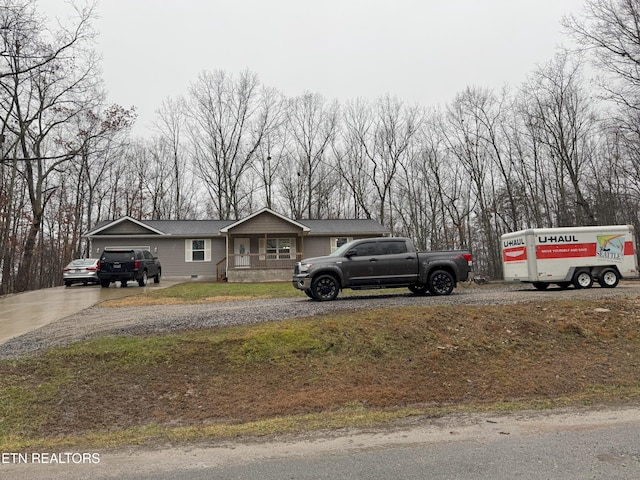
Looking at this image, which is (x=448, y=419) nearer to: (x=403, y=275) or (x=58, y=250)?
(x=403, y=275)

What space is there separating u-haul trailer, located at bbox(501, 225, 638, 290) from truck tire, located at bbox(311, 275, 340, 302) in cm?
789

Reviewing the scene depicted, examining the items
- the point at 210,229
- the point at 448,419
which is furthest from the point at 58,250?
the point at 448,419

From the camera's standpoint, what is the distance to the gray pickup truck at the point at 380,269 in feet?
40.9

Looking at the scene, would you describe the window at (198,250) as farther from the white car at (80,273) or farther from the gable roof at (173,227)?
the white car at (80,273)

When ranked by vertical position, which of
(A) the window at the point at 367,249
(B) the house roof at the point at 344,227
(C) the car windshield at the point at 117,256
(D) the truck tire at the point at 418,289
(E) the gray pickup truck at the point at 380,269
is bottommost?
(D) the truck tire at the point at 418,289

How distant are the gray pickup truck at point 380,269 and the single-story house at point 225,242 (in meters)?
Result: 13.7

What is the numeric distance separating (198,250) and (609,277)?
75.4ft

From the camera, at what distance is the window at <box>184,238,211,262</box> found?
2836 centimetres

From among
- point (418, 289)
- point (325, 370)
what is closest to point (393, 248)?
point (418, 289)

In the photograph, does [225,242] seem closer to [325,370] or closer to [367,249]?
[367,249]

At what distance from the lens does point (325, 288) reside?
12500 millimetres

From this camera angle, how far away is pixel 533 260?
15.4m

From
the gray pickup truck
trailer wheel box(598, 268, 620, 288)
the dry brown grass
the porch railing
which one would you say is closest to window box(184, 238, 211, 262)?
the porch railing

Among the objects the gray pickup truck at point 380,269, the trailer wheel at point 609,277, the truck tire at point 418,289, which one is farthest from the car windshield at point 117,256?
the trailer wheel at point 609,277
